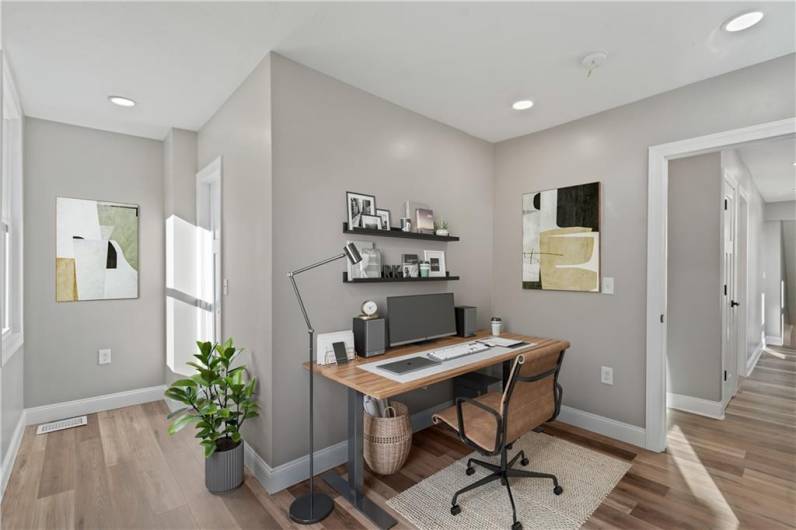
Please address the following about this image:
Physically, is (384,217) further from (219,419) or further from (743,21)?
(743,21)

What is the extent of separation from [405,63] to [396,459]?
241 centimetres

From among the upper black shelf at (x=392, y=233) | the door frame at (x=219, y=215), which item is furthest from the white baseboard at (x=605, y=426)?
the door frame at (x=219, y=215)

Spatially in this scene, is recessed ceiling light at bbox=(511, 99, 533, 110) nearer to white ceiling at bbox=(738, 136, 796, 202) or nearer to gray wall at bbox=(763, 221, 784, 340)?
white ceiling at bbox=(738, 136, 796, 202)

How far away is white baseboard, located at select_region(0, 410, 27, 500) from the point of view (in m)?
2.21

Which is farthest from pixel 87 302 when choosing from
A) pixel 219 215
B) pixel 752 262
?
pixel 752 262

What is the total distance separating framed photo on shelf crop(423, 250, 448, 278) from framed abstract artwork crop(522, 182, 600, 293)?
807 mm

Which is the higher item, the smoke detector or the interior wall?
the smoke detector

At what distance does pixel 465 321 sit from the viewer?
10.2 feet

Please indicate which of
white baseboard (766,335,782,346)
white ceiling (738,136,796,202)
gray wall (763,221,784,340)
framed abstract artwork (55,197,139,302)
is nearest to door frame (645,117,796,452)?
white ceiling (738,136,796,202)

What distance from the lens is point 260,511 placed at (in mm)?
2049

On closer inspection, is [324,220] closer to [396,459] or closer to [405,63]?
[405,63]

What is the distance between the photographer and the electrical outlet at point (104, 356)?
3.45 metres

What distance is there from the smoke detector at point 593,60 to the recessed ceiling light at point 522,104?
509 mm

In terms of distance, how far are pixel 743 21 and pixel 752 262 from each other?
169 inches
